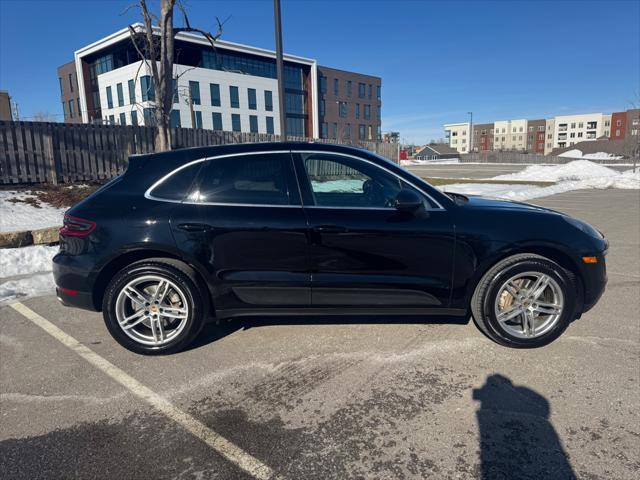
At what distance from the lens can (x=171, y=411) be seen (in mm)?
2850

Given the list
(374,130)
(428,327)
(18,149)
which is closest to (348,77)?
(374,130)

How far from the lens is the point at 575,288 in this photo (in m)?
3.65

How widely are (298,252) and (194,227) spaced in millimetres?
860

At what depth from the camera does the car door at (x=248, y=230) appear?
350 centimetres

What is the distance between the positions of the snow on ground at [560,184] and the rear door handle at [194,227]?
8.13m

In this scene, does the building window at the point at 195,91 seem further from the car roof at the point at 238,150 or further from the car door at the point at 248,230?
the car door at the point at 248,230

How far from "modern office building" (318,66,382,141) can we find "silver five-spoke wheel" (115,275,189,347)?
58.8 m

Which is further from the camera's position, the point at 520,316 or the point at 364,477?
the point at 520,316

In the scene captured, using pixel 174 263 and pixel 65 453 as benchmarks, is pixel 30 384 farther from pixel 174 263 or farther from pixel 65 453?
pixel 174 263

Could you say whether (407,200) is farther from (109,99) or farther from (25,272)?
(109,99)

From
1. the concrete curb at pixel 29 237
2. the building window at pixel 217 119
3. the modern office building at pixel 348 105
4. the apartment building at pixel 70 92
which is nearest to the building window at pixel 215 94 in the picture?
the building window at pixel 217 119

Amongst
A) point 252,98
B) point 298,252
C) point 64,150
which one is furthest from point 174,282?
point 252,98

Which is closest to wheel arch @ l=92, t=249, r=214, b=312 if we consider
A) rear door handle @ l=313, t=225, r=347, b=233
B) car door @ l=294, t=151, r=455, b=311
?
car door @ l=294, t=151, r=455, b=311

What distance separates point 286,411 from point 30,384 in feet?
6.50
